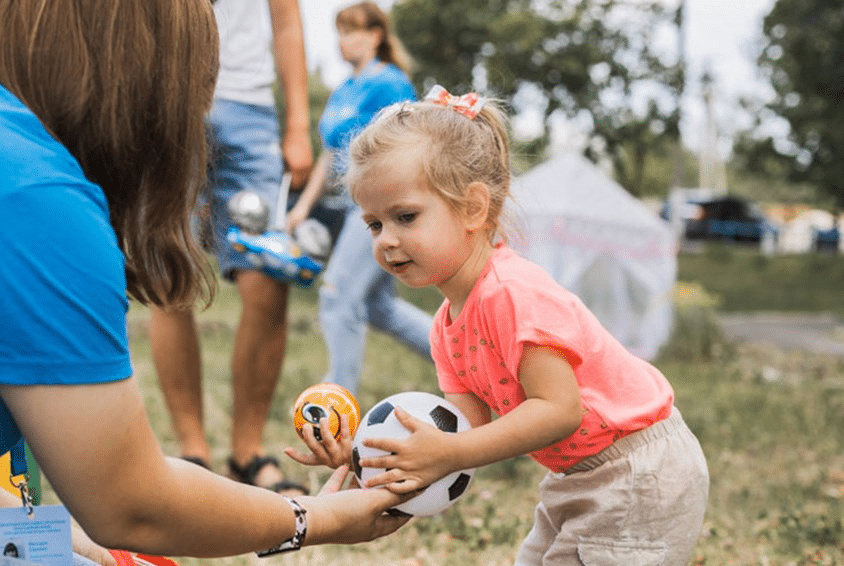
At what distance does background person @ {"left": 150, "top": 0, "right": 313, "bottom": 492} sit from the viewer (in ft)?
11.6

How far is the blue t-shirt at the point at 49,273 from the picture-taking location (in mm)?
1222

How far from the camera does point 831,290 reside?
16.2 meters

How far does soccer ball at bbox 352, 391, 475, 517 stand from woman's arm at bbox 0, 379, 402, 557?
31cm

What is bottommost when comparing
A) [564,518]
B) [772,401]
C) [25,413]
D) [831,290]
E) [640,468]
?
[831,290]

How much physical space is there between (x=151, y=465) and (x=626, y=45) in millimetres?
20606

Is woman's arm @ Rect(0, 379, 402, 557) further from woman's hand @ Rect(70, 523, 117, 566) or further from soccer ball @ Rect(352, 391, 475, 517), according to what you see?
woman's hand @ Rect(70, 523, 117, 566)

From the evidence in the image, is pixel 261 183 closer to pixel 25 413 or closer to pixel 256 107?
pixel 256 107

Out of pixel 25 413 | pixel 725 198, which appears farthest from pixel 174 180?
pixel 725 198

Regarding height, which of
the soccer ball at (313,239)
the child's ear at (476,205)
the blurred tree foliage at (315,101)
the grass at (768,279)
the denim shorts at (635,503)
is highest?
the child's ear at (476,205)

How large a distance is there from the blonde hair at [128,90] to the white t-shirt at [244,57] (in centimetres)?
206

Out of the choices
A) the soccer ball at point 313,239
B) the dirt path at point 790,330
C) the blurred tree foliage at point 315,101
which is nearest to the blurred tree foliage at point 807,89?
the dirt path at point 790,330

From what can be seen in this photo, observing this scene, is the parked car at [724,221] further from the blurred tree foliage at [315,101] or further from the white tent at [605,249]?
the white tent at [605,249]

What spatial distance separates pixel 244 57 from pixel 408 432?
2121 mm

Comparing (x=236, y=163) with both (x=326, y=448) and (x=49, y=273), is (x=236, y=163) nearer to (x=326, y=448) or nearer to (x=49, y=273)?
(x=326, y=448)
